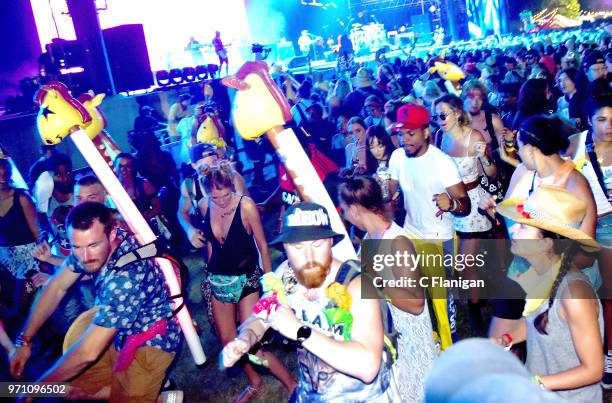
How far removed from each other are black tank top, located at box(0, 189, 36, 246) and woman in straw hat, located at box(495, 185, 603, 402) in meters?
4.53

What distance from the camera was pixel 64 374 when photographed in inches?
104

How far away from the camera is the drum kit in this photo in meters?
34.2

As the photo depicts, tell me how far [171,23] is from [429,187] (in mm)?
20282

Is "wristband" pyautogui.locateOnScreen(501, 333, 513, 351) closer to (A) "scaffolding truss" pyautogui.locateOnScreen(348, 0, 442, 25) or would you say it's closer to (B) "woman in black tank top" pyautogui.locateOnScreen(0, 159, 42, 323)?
(B) "woman in black tank top" pyautogui.locateOnScreen(0, 159, 42, 323)

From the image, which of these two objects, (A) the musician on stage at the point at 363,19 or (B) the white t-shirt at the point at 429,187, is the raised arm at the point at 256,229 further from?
(A) the musician on stage at the point at 363,19

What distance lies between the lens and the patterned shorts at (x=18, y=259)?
468 cm

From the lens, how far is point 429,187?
3.64 m

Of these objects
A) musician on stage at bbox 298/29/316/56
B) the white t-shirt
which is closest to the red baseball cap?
the white t-shirt

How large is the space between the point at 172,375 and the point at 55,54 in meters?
12.2

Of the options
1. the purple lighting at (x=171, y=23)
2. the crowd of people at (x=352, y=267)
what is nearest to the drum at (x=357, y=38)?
the purple lighting at (x=171, y=23)

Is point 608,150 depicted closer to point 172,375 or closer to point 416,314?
point 416,314

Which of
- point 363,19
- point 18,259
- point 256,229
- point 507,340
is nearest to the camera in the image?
point 507,340
